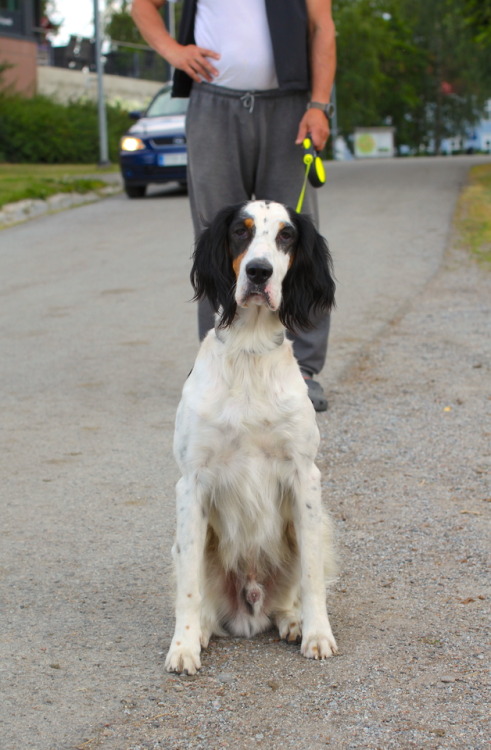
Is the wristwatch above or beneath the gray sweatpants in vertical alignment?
above

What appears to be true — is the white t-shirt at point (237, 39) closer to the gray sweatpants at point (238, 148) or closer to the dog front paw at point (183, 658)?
the gray sweatpants at point (238, 148)

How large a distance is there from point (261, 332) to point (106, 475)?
5.28 feet

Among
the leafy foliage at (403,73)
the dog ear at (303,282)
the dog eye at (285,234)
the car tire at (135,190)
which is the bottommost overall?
the leafy foliage at (403,73)

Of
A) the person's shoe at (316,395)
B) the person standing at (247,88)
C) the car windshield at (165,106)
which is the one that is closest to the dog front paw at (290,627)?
the person standing at (247,88)

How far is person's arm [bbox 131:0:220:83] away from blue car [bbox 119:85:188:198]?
461 inches

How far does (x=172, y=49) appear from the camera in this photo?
15.3 ft

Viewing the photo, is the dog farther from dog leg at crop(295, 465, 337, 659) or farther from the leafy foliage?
the leafy foliage

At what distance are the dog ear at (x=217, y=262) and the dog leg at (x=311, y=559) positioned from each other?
1.93 ft

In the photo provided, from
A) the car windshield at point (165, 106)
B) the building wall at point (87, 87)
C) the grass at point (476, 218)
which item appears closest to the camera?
the grass at point (476, 218)

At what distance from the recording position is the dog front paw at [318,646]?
9.52 ft

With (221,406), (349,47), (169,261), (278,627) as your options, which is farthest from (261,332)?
(349,47)

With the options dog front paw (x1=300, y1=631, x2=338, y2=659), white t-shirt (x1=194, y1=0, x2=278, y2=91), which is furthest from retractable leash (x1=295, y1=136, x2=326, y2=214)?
dog front paw (x1=300, y1=631, x2=338, y2=659)

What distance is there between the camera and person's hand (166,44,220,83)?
15.3 feet

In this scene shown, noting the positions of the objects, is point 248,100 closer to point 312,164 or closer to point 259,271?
point 312,164
